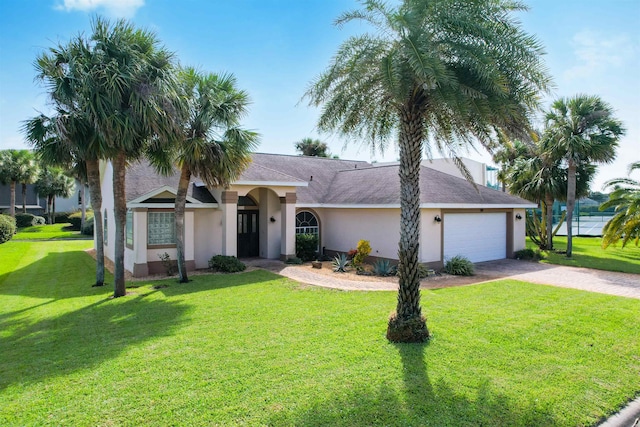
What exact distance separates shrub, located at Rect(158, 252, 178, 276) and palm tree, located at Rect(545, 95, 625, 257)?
770 inches

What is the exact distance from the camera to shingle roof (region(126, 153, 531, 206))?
17516mm

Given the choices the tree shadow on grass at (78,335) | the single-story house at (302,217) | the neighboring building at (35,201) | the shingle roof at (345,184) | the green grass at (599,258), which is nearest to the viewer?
the tree shadow on grass at (78,335)

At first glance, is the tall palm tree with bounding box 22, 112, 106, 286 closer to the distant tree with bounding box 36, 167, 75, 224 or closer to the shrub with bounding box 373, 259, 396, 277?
the shrub with bounding box 373, 259, 396, 277

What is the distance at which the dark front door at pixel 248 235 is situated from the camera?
818 inches

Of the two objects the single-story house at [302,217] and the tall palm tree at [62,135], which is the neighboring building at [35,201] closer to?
the single-story house at [302,217]

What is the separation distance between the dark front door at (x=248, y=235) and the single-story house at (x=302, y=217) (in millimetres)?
55

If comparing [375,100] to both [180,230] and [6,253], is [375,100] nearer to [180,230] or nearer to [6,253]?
[180,230]

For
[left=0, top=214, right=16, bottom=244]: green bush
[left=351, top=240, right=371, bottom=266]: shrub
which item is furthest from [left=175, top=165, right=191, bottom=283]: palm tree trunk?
[left=0, top=214, right=16, bottom=244]: green bush

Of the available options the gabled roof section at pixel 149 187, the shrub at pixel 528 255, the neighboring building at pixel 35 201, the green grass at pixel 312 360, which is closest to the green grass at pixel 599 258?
the shrub at pixel 528 255

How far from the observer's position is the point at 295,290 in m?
12.8

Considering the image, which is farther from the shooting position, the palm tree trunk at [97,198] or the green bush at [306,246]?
the green bush at [306,246]

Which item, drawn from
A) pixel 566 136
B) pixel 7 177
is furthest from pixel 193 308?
pixel 7 177

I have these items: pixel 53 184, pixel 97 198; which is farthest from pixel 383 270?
pixel 53 184

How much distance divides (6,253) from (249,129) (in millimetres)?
19551
